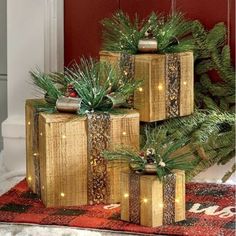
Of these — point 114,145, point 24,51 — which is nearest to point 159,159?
point 114,145

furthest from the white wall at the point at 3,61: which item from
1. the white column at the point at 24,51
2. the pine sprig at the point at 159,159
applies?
the pine sprig at the point at 159,159

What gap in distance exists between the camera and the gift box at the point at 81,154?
6.04 feet

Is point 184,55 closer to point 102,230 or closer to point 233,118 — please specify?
point 233,118

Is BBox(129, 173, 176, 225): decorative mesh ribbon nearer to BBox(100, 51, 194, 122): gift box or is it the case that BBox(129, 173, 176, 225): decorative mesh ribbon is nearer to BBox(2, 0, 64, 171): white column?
BBox(100, 51, 194, 122): gift box

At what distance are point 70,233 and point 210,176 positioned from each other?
60 centimetres

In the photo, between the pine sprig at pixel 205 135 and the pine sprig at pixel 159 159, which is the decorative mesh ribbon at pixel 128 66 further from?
the pine sprig at pixel 159 159

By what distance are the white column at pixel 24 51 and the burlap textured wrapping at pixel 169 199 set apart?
26.9 inches

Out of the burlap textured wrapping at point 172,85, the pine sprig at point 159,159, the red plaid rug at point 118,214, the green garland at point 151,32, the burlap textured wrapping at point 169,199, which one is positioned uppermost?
the green garland at point 151,32

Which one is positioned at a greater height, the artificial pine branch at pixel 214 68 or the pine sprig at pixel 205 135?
the artificial pine branch at pixel 214 68

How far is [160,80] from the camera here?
1.98 meters

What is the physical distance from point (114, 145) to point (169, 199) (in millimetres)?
227

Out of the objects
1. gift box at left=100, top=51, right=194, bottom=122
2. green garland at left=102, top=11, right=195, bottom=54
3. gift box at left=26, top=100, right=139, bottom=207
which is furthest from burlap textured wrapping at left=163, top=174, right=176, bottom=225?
green garland at left=102, top=11, right=195, bottom=54

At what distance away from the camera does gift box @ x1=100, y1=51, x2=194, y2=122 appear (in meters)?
1.96

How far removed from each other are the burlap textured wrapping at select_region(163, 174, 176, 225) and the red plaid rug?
0.06 feet
